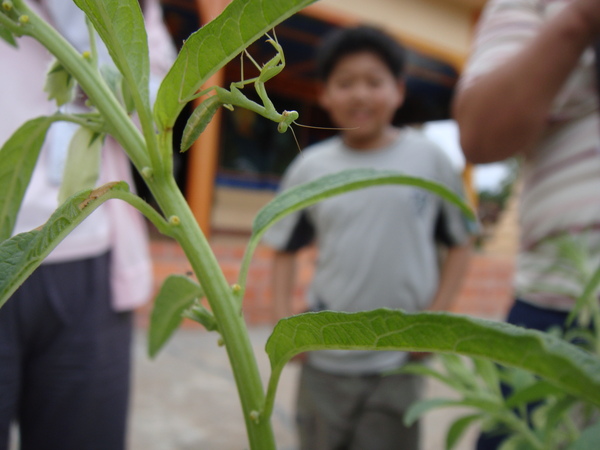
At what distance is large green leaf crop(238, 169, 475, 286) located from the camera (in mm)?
470

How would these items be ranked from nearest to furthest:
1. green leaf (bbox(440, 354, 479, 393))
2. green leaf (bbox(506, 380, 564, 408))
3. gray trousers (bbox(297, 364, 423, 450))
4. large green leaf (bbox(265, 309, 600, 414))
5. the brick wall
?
1. large green leaf (bbox(265, 309, 600, 414))
2. green leaf (bbox(506, 380, 564, 408))
3. green leaf (bbox(440, 354, 479, 393))
4. gray trousers (bbox(297, 364, 423, 450))
5. the brick wall

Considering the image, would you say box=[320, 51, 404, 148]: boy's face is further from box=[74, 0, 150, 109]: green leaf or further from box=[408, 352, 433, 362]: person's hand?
box=[74, 0, 150, 109]: green leaf

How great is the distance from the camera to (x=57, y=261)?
107 centimetres

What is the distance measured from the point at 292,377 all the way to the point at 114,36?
10.5 ft

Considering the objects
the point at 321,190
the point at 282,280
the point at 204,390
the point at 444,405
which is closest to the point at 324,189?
the point at 321,190

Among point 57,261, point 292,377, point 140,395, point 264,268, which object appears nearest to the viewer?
point 57,261

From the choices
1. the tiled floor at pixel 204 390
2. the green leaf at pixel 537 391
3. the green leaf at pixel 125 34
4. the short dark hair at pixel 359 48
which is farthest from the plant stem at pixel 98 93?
the tiled floor at pixel 204 390

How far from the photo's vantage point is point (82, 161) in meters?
0.44

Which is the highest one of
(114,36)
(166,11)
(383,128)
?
(166,11)

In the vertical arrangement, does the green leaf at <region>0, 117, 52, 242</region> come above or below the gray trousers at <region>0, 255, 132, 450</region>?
above

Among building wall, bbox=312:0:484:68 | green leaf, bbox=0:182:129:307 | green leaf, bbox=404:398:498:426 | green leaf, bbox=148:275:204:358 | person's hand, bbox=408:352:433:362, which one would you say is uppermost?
building wall, bbox=312:0:484:68

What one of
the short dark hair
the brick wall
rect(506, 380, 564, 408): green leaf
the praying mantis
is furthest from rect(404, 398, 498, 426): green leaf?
the brick wall

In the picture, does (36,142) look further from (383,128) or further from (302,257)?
(302,257)

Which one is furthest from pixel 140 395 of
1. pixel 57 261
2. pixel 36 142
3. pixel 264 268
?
pixel 36 142
